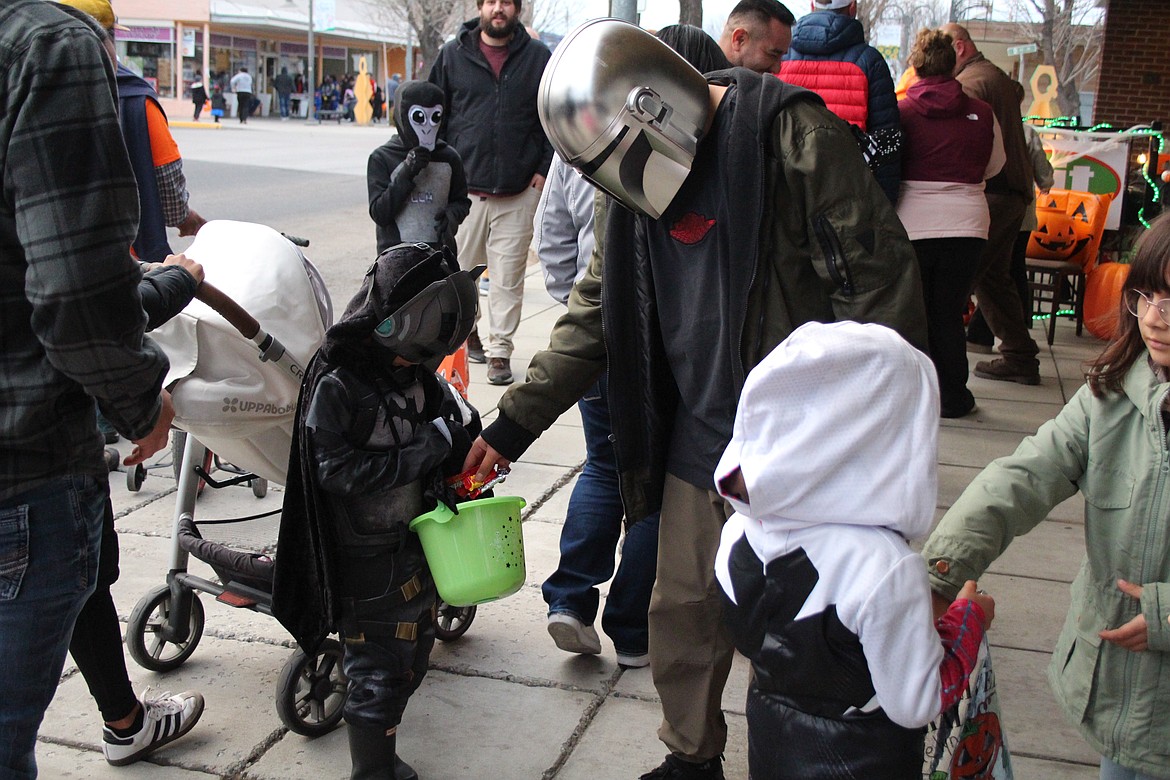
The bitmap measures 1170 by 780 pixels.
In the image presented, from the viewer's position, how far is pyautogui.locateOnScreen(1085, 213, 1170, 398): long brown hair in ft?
7.80

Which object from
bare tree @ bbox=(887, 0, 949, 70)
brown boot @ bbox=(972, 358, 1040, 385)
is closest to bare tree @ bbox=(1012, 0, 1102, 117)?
A: bare tree @ bbox=(887, 0, 949, 70)

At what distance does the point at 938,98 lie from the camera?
6355mm

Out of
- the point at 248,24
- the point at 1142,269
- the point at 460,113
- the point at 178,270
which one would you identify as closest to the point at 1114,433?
the point at 1142,269

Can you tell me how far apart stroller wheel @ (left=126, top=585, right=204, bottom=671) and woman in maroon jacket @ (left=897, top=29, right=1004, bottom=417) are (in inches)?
164

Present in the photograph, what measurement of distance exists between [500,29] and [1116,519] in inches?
233

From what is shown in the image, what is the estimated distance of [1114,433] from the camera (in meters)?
2.41

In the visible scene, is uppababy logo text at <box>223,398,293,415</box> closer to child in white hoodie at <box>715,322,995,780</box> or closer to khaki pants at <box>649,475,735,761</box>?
khaki pants at <box>649,475,735,761</box>

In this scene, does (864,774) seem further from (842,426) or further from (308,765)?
(308,765)

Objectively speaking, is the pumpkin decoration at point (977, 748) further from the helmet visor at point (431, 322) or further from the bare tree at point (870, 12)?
the bare tree at point (870, 12)

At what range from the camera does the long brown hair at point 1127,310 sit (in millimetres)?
2377

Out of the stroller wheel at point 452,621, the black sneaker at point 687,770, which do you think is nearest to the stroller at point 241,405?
the stroller wheel at point 452,621

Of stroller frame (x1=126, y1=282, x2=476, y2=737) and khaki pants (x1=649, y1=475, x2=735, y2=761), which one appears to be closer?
khaki pants (x1=649, y1=475, x2=735, y2=761)

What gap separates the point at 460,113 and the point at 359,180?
1432cm

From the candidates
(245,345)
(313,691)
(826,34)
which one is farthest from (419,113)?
(313,691)
